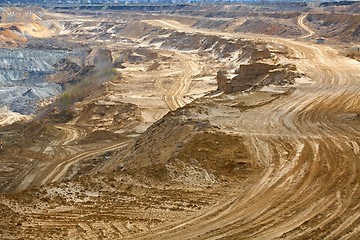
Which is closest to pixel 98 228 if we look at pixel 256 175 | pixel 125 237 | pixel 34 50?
pixel 125 237

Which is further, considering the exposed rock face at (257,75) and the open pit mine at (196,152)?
the exposed rock face at (257,75)

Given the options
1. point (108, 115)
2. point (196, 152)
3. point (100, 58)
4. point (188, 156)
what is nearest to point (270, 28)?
point (100, 58)

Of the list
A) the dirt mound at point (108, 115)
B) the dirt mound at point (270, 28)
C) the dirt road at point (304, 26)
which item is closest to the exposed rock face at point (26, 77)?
the dirt mound at point (108, 115)

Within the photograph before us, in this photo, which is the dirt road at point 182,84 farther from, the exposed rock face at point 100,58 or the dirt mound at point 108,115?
the exposed rock face at point 100,58

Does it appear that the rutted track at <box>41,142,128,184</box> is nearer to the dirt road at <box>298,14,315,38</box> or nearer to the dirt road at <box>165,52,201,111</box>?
the dirt road at <box>165,52,201,111</box>

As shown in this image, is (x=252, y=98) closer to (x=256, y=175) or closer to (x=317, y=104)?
(x=317, y=104)

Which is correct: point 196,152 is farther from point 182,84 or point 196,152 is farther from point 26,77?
point 26,77

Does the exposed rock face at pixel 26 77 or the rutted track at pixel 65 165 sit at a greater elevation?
the rutted track at pixel 65 165
